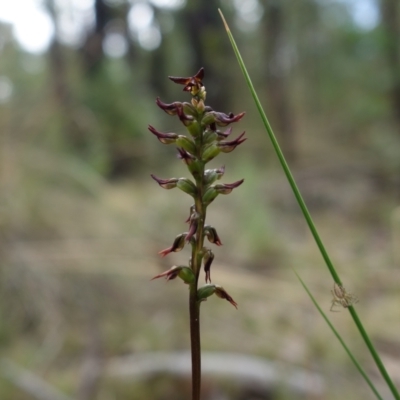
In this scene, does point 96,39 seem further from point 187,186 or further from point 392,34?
point 187,186

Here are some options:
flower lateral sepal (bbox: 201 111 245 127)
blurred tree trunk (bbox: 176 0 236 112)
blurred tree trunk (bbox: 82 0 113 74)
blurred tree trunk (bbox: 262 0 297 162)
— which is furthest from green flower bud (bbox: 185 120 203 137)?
blurred tree trunk (bbox: 82 0 113 74)

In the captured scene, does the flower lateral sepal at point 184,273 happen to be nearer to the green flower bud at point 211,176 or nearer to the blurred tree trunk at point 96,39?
the green flower bud at point 211,176

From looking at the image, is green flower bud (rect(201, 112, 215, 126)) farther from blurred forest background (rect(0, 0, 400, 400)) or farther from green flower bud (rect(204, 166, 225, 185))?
blurred forest background (rect(0, 0, 400, 400))

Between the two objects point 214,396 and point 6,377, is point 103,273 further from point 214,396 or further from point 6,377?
point 214,396

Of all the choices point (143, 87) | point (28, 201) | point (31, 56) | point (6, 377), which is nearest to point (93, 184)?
point (28, 201)

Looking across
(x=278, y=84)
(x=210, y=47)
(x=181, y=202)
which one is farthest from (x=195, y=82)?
(x=278, y=84)

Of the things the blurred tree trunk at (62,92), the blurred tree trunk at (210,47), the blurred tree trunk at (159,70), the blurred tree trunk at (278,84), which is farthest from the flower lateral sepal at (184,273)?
the blurred tree trunk at (159,70)

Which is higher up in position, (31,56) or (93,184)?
(31,56)
